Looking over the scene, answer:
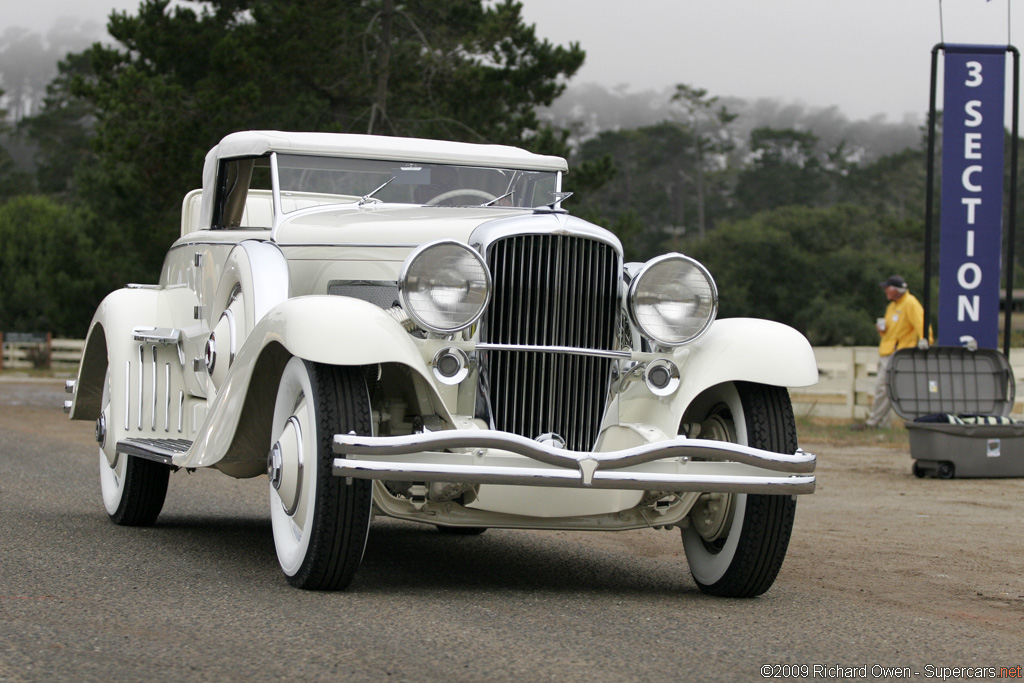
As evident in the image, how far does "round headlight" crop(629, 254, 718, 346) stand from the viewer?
16.8 feet

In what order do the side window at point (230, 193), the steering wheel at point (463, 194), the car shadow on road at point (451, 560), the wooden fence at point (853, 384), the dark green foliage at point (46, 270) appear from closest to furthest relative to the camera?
1. the car shadow on road at point (451, 560)
2. the steering wheel at point (463, 194)
3. the side window at point (230, 193)
4. the wooden fence at point (853, 384)
5. the dark green foliage at point (46, 270)

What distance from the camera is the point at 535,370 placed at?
16.9 ft

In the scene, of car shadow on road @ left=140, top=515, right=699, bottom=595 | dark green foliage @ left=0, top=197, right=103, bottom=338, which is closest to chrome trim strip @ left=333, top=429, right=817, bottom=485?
car shadow on road @ left=140, top=515, right=699, bottom=595

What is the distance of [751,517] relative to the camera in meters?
5.09

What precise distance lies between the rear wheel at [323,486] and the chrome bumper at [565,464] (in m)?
0.14

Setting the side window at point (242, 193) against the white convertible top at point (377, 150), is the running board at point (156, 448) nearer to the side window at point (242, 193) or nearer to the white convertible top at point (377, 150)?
the side window at point (242, 193)

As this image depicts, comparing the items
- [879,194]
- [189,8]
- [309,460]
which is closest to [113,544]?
[309,460]

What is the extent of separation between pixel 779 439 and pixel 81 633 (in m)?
2.72

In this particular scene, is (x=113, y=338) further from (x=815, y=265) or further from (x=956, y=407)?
(x=815, y=265)

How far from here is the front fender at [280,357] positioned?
182 inches

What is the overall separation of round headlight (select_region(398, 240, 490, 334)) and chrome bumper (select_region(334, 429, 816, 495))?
51 cm

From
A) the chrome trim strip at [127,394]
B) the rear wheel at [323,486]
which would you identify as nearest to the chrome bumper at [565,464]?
the rear wheel at [323,486]

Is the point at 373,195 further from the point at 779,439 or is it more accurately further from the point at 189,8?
the point at 189,8

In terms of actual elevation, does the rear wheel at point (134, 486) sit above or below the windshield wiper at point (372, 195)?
below
